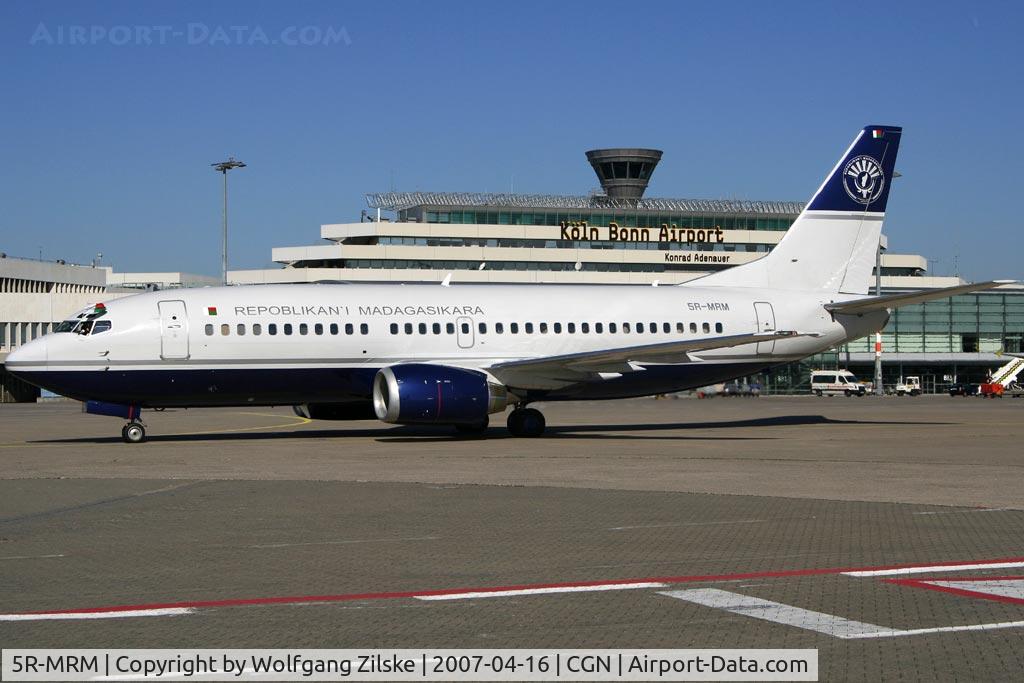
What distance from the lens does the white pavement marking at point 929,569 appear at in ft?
37.8

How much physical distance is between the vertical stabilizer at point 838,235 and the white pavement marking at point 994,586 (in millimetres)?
26781

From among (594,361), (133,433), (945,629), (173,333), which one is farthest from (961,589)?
(133,433)

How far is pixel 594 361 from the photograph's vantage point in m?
31.5

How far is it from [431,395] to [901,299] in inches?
534

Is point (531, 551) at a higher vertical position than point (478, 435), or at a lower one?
higher

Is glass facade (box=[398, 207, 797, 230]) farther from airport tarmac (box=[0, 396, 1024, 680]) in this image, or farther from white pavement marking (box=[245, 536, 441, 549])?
white pavement marking (box=[245, 536, 441, 549])

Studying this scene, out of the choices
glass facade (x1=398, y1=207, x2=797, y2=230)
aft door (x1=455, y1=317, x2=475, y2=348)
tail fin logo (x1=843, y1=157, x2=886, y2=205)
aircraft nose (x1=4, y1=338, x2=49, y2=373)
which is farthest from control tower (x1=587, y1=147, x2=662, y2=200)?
aircraft nose (x1=4, y1=338, x2=49, y2=373)

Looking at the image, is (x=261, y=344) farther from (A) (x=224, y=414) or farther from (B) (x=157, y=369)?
(A) (x=224, y=414)

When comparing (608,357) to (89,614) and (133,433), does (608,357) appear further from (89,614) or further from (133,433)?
(89,614)

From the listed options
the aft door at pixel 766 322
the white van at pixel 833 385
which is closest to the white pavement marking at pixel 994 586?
the aft door at pixel 766 322

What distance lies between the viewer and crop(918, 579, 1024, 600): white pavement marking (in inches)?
412

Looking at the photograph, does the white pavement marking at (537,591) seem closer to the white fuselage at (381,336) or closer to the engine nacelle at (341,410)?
the white fuselage at (381,336)

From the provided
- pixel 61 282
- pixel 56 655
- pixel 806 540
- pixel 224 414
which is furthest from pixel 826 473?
pixel 61 282

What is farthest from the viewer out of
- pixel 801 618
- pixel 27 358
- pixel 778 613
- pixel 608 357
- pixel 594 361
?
pixel 594 361
